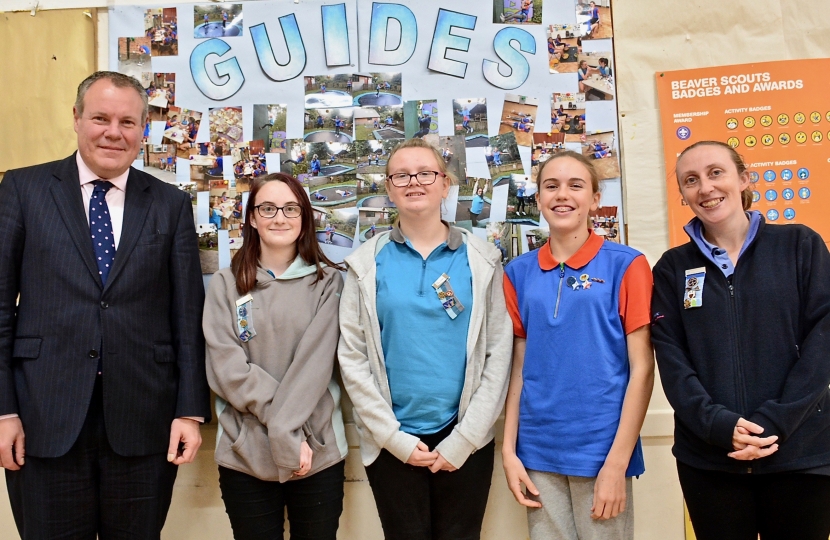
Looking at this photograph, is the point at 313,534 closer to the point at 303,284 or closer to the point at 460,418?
the point at 460,418

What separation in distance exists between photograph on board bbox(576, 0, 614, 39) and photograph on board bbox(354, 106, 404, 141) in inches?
29.6

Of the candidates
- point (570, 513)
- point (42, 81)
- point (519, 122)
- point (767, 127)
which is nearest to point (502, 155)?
point (519, 122)

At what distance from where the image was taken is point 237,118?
2.20m

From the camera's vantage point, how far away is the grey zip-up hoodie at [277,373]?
169cm

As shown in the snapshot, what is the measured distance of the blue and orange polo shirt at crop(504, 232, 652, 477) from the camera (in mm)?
1598

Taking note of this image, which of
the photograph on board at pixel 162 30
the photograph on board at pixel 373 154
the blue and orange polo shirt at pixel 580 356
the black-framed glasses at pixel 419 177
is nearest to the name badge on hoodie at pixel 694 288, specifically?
the blue and orange polo shirt at pixel 580 356

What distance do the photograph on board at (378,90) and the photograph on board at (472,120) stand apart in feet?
0.74

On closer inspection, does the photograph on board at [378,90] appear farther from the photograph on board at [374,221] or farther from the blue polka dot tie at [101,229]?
the blue polka dot tie at [101,229]

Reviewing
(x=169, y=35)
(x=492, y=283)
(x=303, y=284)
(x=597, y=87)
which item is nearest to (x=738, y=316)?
→ (x=492, y=283)

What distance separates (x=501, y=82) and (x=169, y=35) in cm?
129

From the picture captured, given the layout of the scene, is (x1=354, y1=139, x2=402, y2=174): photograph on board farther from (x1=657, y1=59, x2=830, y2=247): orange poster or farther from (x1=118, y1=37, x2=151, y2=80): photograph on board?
(x1=657, y1=59, x2=830, y2=247): orange poster

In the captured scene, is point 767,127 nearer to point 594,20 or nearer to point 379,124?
point 594,20

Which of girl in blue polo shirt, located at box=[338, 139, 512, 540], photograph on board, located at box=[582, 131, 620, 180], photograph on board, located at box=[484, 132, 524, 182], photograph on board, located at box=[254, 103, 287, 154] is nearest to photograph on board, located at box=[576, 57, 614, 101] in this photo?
photograph on board, located at box=[582, 131, 620, 180]

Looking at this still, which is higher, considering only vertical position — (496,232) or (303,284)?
(496,232)
